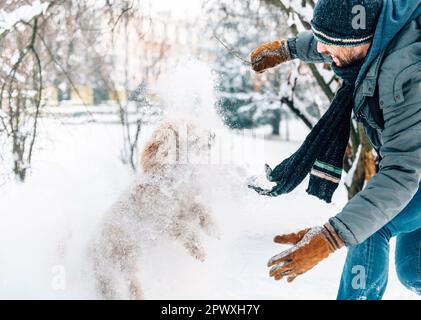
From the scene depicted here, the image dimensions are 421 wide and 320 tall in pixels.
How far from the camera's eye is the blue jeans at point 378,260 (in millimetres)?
1855

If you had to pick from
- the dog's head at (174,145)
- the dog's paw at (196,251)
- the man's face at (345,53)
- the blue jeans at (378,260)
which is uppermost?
the man's face at (345,53)

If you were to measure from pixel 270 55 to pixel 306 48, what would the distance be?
0.21m

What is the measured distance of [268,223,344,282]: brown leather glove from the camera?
1.67 m

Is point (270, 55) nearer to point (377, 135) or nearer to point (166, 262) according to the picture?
point (377, 135)

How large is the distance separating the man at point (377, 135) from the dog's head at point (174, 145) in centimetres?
118

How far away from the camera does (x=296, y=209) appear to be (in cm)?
690

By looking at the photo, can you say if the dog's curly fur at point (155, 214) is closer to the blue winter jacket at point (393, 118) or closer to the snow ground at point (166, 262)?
the snow ground at point (166, 262)

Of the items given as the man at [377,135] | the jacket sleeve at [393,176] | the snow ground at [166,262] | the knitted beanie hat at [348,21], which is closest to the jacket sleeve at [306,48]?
the man at [377,135]

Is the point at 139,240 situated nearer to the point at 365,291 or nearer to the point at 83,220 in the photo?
the point at 83,220

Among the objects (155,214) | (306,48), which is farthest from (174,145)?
(306,48)

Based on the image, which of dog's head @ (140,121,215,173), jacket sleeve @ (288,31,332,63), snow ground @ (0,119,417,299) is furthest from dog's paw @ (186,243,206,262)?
jacket sleeve @ (288,31,332,63)

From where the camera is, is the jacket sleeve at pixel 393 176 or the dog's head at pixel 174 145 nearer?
the jacket sleeve at pixel 393 176

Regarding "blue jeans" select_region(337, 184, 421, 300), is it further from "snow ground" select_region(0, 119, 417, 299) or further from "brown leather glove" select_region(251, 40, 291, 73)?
"snow ground" select_region(0, 119, 417, 299)

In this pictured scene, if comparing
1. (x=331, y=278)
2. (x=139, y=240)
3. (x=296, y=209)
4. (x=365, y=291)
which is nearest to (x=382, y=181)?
(x=365, y=291)
